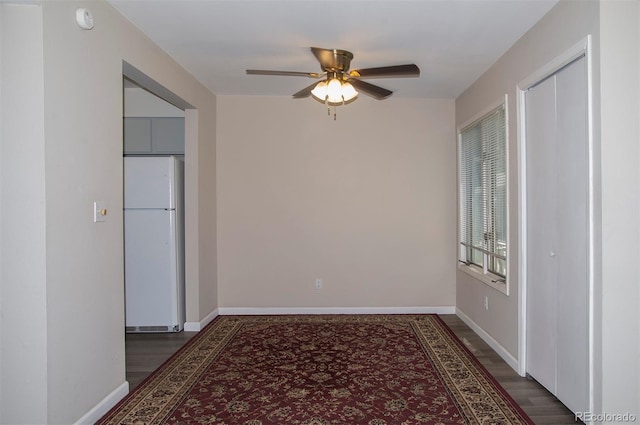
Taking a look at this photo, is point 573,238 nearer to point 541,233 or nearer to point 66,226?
point 541,233

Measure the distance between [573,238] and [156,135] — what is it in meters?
4.33

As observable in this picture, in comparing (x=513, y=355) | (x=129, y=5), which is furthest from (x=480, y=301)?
(x=129, y=5)

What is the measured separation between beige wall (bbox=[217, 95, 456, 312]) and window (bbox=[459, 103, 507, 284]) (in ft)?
1.02

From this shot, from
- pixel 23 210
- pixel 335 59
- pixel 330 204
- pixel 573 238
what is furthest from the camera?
pixel 330 204

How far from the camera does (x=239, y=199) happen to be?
490 cm

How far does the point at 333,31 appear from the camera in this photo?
304cm

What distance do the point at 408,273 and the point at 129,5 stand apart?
3.91 m

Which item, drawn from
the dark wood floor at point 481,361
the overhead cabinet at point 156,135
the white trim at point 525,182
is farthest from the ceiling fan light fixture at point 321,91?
the dark wood floor at point 481,361

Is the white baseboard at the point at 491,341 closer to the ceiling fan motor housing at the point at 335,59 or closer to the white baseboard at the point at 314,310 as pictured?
the white baseboard at the point at 314,310

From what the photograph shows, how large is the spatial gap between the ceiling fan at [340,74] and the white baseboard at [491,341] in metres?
2.43

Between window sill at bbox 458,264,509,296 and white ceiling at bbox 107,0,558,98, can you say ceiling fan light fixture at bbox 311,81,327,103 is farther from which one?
window sill at bbox 458,264,509,296

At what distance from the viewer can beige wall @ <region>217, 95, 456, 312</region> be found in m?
4.89

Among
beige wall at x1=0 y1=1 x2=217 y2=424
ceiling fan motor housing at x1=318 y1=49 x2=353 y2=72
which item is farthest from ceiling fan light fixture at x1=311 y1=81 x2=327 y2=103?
beige wall at x1=0 y1=1 x2=217 y2=424
